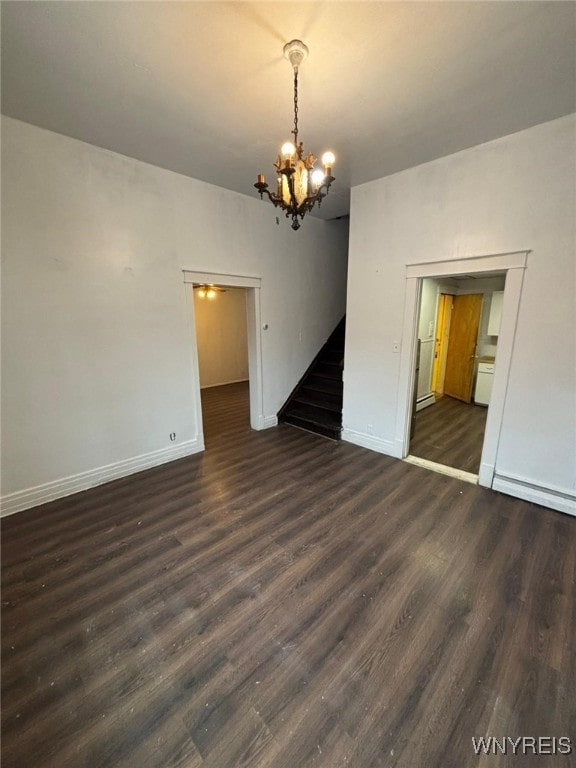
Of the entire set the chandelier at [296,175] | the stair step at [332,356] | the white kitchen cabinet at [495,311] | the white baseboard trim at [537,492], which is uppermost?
the chandelier at [296,175]

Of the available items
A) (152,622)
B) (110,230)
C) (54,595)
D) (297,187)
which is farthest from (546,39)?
(54,595)

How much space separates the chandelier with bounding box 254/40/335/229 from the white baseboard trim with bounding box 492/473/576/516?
3.04m

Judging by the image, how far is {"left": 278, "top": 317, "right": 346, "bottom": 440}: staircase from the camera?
14.6 ft

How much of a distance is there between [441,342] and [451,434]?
2474 millimetres

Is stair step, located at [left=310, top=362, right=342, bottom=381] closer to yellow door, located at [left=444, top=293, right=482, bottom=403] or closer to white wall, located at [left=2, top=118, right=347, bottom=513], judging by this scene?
white wall, located at [left=2, top=118, right=347, bottom=513]

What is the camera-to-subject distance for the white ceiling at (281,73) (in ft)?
5.16

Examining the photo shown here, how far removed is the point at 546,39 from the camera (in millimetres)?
1703

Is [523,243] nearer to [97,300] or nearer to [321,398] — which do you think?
[321,398]

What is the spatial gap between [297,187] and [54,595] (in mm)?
3025

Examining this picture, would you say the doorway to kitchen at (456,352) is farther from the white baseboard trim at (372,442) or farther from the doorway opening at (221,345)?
the doorway opening at (221,345)

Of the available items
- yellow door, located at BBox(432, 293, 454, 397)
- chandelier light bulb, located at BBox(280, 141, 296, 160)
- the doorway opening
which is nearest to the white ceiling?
chandelier light bulb, located at BBox(280, 141, 296, 160)

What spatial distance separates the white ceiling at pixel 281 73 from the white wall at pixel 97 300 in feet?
1.26

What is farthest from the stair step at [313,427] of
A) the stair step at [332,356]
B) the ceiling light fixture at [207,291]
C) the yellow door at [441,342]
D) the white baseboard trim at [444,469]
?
the ceiling light fixture at [207,291]

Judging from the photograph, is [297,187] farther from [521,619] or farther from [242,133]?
[521,619]
